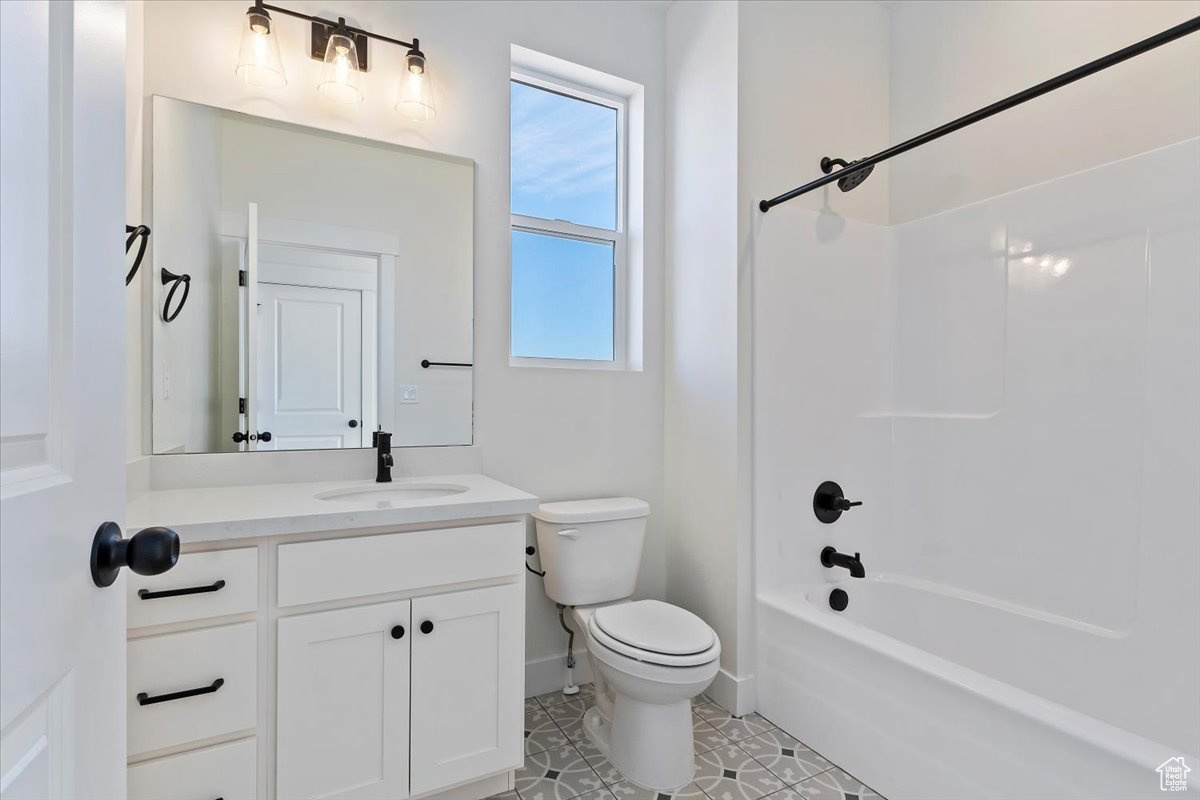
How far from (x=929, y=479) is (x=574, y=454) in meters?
1.38

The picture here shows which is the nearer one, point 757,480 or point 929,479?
point 757,480

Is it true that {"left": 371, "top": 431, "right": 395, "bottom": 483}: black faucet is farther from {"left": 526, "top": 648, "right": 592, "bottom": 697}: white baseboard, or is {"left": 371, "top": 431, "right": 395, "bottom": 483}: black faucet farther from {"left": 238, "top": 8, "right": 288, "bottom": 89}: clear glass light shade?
{"left": 238, "top": 8, "right": 288, "bottom": 89}: clear glass light shade

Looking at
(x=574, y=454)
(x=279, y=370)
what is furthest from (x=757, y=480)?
(x=279, y=370)

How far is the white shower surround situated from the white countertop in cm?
104

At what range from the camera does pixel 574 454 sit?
2309 mm

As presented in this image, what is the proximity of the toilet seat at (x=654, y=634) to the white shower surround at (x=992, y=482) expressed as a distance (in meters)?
0.38

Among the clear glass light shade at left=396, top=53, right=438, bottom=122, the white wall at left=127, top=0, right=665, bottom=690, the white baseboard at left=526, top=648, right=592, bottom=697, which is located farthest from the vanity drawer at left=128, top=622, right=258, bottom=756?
the clear glass light shade at left=396, top=53, right=438, bottom=122

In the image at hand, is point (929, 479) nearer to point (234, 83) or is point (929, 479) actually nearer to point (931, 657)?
point (931, 657)

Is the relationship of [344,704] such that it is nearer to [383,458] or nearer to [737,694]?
[383,458]

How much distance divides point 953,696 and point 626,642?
84 centimetres

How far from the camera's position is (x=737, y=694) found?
6.87ft

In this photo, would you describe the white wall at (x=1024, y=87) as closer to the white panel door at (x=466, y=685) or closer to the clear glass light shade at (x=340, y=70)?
the clear glass light shade at (x=340, y=70)

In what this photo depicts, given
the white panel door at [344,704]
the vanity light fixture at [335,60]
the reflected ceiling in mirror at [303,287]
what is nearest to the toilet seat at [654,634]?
the white panel door at [344,704]

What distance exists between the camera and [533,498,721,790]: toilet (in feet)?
5.50
